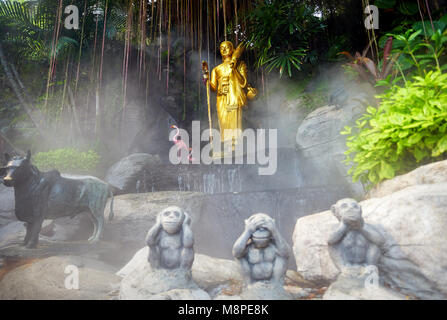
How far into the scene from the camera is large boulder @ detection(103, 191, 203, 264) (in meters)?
3.99

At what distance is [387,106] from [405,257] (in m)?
1.61

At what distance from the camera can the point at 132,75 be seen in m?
9.84

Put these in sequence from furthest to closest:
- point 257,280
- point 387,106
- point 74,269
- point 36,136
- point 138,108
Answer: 1. point 138,108
2. point 36,136
3. point 387,106
4. point 74,269
5. point 257,280

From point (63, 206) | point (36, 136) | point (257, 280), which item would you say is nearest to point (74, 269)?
point (63, 206)

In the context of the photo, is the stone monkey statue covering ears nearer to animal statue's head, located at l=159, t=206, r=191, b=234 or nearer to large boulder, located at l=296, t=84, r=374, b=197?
animal statue's head, located at l=159, t=206, r=191, b=234

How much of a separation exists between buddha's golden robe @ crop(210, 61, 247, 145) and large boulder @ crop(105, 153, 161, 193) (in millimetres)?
2200

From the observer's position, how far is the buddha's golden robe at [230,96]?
7.05 metres

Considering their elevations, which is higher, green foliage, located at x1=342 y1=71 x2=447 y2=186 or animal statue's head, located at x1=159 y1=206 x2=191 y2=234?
green foliage, located at x1=342 y1=71 x2=447 y2=186

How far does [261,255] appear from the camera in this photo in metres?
1.98

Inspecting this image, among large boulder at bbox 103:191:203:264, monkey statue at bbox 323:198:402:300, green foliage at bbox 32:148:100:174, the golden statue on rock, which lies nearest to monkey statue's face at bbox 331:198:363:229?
monkey statue at bbox 323:198:402:300

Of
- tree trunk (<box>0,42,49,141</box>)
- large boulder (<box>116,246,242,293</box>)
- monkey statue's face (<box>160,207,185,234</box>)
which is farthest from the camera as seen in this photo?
tree trunk (<box>0,42,49,141</box>)

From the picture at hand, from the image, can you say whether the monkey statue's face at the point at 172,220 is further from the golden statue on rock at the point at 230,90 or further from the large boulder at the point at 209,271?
the golden statue on rock at the point at 230,90
